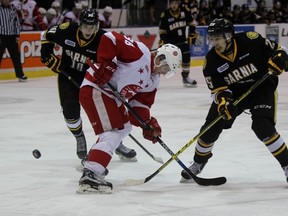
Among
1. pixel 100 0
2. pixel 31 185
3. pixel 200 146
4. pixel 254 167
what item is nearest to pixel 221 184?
pixel 200 146

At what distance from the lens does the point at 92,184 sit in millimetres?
4156

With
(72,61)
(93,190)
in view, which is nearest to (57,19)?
(72,61)

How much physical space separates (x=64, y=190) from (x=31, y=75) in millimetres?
7269

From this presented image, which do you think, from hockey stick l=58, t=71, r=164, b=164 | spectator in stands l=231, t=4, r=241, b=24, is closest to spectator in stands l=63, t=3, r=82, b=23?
spectator in stands l=231, t=4, r=241, b=24

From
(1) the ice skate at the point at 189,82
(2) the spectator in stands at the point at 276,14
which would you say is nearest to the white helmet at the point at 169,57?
(1) the ice skate at the point at 189,82

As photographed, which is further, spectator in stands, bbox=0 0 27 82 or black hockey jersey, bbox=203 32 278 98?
spectator in stands, bbox=0 0 27 82

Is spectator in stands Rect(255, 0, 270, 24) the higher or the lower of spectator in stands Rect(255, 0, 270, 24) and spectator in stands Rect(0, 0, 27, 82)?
the lower

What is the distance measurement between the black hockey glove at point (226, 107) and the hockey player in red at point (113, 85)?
313mm

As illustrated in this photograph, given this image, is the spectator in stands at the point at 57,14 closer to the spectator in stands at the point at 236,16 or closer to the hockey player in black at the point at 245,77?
the spectator in stands at the point at 236,16

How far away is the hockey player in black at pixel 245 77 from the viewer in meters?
4.25

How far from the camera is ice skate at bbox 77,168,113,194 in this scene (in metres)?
4.16

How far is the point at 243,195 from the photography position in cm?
415

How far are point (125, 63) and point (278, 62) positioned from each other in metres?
0.85

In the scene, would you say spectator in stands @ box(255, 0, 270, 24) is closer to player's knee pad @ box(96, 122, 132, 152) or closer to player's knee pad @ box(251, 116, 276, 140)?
player's knee pad @ box(251, 116, 276, 140)
